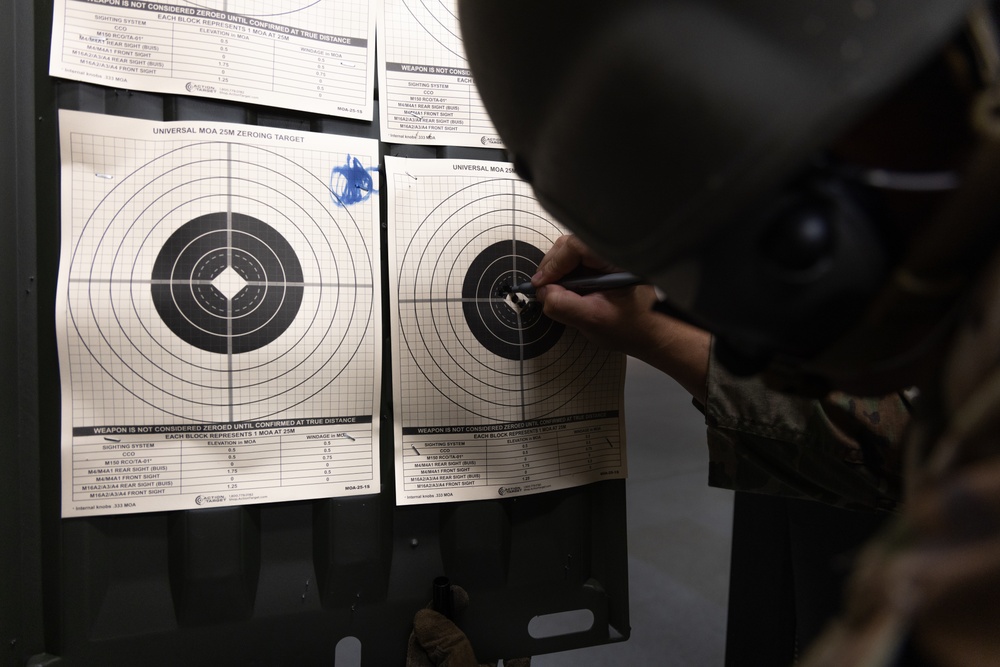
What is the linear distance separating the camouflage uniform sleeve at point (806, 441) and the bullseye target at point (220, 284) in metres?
0.42

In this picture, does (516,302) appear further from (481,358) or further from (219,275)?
(219,275)

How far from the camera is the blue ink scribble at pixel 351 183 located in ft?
1.91

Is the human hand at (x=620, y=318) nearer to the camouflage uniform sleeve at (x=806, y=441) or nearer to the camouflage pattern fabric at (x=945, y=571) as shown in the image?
the camouflage uniform sleeve at (x=806, y=441)

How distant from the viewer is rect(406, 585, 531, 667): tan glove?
56 cm

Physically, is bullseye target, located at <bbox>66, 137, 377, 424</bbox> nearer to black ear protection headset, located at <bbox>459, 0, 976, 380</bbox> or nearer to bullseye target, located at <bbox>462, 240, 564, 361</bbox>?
bullseye target, located at <bbox>462, 240, 564, 361</bbox>

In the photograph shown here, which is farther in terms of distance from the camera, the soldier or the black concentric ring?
the black concentric ring

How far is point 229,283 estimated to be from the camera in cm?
55

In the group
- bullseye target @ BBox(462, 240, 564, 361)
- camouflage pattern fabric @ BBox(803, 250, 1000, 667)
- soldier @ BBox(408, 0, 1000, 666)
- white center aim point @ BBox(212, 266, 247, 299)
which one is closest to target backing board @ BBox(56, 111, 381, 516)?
white center aim point @ BBox(212, 266, 247, 299)

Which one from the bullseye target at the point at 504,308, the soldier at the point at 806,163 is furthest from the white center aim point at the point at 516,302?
the soldier at the point at 806,163

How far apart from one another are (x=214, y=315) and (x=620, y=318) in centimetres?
45

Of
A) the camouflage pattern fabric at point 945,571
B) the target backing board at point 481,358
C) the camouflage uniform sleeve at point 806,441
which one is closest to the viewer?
the camouflage pattern fabric at point 945,571

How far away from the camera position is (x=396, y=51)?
1.99 ft

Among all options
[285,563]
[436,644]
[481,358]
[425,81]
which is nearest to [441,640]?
[436,644]

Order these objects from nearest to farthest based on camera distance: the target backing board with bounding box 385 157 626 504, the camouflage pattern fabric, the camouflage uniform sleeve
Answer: the camouflage pattern fabric < the camouflage uniform sleeve < the target backing board with bounding box 385 157 626 504
